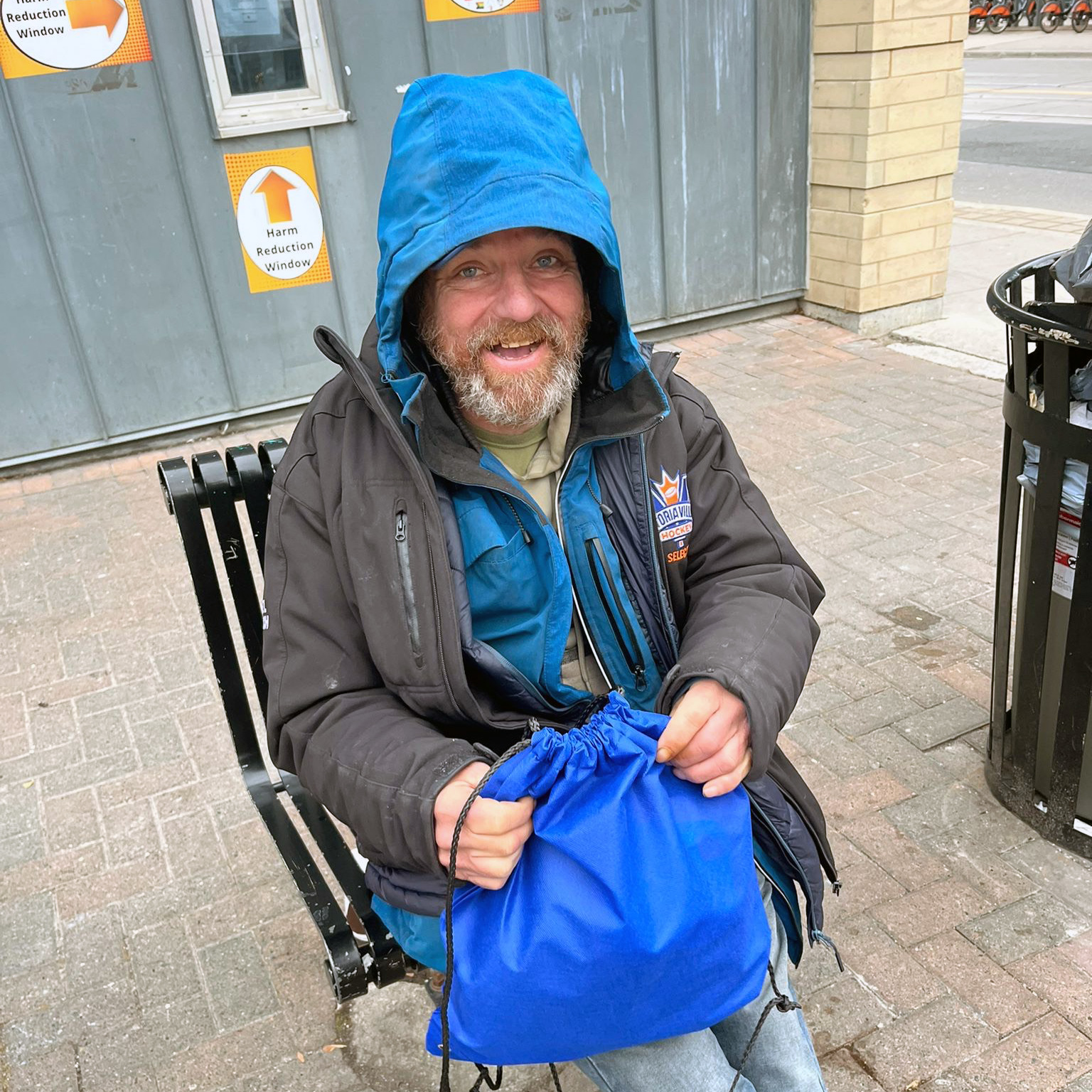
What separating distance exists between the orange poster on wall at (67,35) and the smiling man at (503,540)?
4.20 metres

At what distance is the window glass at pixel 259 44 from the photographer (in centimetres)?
546

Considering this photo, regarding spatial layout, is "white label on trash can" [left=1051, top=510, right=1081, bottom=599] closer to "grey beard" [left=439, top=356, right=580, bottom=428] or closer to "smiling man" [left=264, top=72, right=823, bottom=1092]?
"smiling man" [left=264, top=72, right=823, bottom=1092]

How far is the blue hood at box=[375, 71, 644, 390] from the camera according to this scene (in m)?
1.76

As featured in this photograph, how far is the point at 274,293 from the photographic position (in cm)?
597

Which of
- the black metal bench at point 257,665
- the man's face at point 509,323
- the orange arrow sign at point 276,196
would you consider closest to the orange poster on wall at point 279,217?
the orange arrow sign at point 276,196

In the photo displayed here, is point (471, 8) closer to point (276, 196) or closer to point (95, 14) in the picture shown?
point (276, 196)

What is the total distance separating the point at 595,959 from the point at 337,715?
1.99 ft

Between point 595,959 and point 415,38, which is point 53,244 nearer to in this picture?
point 415,38

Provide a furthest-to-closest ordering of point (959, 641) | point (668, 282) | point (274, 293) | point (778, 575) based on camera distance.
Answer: point (668, 282), point (274, 293), point (959, 641), point (778, 575)

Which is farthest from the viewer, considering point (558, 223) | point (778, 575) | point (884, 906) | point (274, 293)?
point (274, 293)

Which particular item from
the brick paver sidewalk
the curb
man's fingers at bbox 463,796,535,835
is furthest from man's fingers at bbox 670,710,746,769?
the curb

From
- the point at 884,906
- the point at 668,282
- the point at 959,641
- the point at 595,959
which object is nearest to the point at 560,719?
the point at 595,959

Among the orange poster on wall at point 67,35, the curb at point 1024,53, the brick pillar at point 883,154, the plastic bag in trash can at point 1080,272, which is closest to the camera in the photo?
the plastic bag in trash can at point 1080,272

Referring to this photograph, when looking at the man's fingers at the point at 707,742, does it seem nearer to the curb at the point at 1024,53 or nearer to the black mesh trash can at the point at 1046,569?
the black mesh trash can at the point at 1046,569
